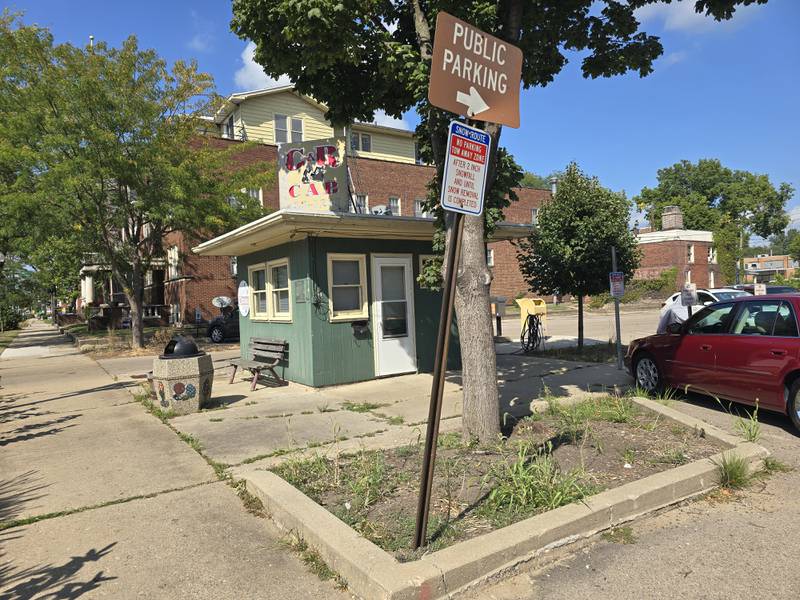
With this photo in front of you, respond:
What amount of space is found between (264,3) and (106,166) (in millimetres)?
12873

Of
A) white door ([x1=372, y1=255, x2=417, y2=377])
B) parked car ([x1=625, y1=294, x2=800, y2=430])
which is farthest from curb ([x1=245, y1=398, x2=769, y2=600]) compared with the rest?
white door ([x1=372, y1=255, x2=417, y2=377])

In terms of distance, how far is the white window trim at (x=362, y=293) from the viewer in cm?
957

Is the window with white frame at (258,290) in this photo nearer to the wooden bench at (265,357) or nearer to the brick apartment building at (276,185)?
the wooden bench at (265,357)

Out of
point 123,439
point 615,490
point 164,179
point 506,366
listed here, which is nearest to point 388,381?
point 506,366

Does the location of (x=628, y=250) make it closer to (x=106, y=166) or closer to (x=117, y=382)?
(x=117, y=382)

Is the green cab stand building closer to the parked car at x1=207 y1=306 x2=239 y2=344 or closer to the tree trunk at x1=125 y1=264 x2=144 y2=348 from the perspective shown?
the tree trunk at x1=125 y1=264 x2=144 y2=348

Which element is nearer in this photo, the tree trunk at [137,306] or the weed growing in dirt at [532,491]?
the weed growing in dirt at [532,491]

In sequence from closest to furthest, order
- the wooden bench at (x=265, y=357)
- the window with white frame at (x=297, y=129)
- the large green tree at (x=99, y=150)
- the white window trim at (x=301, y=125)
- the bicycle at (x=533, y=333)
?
the wooden bench at (x=265, y=357) < the bicycle at (x=533, y=333) < the large green tree at (x=99, y=150) < the white window trim at (x=301, y=125) < the window with white frame at (x=297, y=129)

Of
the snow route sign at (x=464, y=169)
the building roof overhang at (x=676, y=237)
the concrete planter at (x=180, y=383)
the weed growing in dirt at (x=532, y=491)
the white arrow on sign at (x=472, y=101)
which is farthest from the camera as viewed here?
the building roof overhang at (x=676, y=237)

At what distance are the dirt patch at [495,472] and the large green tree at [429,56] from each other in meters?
0.67

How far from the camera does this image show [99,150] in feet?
53.1

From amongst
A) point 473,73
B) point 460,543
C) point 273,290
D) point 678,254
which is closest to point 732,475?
point 460,543

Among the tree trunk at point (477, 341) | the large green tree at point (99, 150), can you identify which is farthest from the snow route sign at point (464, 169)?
the large green tree at point (99, 150)

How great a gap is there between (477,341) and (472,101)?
8.40ft
